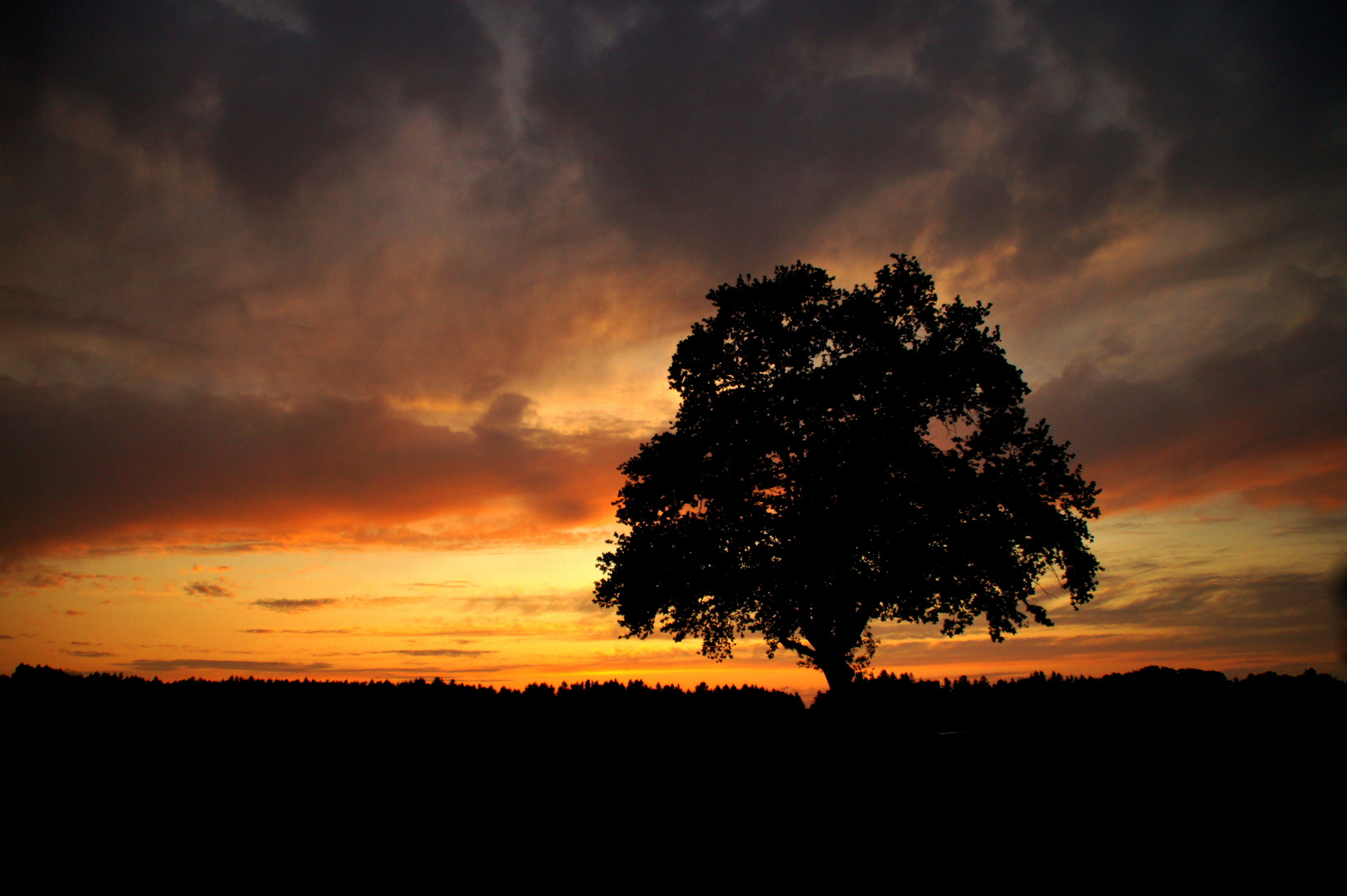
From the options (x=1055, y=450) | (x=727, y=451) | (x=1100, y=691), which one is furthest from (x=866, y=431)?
(x=1100, y=691)

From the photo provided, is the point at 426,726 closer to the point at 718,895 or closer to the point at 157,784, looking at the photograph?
the point at 157,784

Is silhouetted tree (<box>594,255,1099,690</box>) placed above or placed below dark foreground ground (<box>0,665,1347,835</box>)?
above

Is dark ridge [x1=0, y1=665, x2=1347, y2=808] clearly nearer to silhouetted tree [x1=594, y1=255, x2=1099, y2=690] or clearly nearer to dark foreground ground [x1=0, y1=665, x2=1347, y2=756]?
dark foreground ground [x1=0, y1=665, x2=1347, y2=756]

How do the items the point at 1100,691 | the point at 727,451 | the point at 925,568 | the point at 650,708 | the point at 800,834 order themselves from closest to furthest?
the point at 800,834 < the point at 1100,691 < the point at 650,708 < the point at 925,568 < the point at 727,451

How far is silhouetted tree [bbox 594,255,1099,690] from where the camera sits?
21406 mm

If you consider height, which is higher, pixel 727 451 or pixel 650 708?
pixel 727 451

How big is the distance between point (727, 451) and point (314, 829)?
16.6m

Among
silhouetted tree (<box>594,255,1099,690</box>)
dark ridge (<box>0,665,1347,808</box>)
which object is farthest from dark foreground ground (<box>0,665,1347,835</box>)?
silhouetted tree (<box>594,255,1099,690</box>)

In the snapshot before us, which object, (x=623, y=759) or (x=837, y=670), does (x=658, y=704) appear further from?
(x=837, y=670)

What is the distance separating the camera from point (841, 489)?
21.6m

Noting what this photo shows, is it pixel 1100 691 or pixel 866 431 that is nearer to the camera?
pixel 1100 691

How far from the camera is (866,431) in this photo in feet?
70.8

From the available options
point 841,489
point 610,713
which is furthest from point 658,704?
point 841,489

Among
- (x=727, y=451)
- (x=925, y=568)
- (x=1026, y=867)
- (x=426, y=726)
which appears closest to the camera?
(x=1026, y=867)
